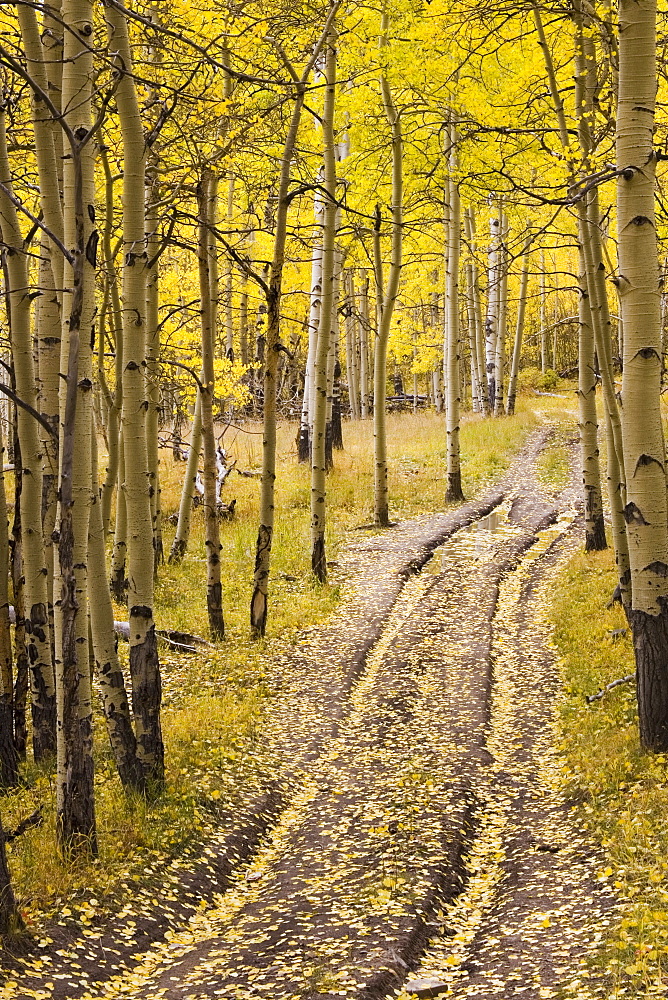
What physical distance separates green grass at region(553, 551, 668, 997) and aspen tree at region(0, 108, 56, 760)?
467 cm

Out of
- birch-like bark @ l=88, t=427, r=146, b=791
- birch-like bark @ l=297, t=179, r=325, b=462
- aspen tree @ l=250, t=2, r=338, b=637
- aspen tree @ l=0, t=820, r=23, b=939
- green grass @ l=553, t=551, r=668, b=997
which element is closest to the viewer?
green grass @ l=553, t=551, r=668, b=997

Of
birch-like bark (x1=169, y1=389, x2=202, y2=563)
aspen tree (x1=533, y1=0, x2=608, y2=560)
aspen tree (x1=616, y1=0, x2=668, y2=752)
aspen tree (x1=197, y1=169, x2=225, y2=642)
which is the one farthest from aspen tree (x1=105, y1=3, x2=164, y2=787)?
birch-like bark (x1=169, y1=389, x2=202, y2=563)

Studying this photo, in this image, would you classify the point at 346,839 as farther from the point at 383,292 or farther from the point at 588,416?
the point at 383,292

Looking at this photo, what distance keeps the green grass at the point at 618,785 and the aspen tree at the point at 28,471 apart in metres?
4.67

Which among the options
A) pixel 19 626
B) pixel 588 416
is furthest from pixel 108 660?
pixel 588 416

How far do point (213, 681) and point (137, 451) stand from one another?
3917 mm

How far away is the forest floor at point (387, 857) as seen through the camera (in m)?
4.88

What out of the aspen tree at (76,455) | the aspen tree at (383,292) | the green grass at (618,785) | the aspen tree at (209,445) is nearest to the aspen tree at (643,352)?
the green grass at (618,785)

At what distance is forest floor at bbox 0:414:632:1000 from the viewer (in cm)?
488

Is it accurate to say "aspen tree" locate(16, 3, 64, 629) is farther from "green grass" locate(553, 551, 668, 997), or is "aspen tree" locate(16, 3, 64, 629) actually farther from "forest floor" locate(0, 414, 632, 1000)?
"green grass" locate(553, 551, 668, 997)

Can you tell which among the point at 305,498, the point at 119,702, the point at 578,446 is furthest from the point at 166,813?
the point at 578,446

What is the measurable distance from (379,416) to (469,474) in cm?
548

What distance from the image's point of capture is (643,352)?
6602 mm

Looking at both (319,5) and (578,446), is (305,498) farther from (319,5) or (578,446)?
(578,446)
